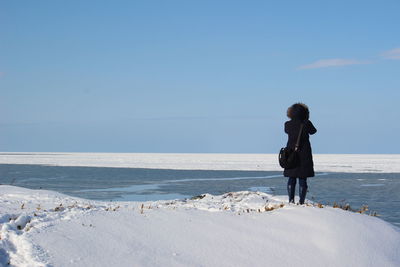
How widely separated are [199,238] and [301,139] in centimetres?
286

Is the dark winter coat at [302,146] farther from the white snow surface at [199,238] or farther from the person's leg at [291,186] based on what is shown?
the white snow surface at [199,238]

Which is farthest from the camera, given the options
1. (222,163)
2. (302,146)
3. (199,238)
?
(222,163)

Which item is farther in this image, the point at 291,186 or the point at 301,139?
the point at 291,186

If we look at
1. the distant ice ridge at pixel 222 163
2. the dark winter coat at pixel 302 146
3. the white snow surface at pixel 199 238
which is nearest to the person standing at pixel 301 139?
the dark winter coat at pixel 302 146

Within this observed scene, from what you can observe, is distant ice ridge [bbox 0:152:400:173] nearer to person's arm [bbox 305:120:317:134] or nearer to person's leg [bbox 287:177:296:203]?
person's leg [bbox 287:177:296:203]

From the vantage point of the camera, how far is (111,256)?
16.7 ft

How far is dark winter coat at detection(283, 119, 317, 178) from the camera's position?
25.1ft

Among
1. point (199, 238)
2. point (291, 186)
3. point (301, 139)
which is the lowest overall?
point (199, 238)

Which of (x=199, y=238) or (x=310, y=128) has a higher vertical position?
(x=310, y=128)

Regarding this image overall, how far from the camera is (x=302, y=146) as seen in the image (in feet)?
25.3

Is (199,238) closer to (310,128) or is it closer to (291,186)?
(291,186)

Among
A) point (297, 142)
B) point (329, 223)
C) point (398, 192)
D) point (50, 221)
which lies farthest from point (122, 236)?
point (398, 192)

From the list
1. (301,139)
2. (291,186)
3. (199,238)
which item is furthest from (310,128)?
(199,238)

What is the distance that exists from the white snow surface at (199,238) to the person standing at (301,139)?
86 cm
